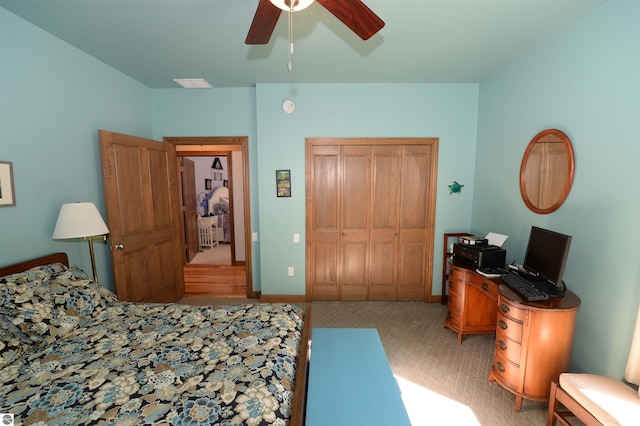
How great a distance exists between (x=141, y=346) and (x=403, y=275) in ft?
9.92

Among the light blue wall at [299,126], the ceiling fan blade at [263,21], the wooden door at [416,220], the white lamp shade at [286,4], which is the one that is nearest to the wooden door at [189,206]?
the light blue wall at [299,126]

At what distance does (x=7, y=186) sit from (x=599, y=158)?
4.25 m

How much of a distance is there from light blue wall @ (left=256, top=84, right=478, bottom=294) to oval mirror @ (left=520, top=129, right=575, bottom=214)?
0.97 meters

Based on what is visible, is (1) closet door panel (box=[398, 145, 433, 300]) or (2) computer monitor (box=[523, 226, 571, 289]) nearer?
(2) computer monitor (box=[523, 226, 571, 289])

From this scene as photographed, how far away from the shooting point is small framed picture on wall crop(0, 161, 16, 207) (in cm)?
196

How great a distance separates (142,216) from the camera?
3.08m

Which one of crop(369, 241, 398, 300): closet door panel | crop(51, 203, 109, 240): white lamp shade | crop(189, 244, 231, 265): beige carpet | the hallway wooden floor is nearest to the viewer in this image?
crop(51, 203, 109, 240): white lamp shade

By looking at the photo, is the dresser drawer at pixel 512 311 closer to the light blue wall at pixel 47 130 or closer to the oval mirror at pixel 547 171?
the oval mirror at pixel 547 171

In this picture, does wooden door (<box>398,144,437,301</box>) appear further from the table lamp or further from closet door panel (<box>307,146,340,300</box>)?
the table lamp

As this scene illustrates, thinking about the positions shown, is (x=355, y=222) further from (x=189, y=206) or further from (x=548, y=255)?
(x=189, y=206)

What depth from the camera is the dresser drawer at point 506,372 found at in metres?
1.98

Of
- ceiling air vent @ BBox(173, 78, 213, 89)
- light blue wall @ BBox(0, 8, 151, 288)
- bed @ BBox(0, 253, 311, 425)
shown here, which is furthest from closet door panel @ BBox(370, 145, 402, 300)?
light blue wall @ BBox(0, 8, 151, 288)

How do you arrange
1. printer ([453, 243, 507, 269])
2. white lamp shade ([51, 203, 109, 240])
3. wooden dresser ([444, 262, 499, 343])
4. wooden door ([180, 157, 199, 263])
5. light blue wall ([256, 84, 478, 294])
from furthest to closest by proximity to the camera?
1. wooden door ([180, 157, 199, 263])
2. light blue wall ([256, 84, 478, 294])
3. wooden dresser ([444, 262, 499, 343])
4. printer ([453, 243, 507, 269])
5. white lamp shade ([51, 203, 109, 240])

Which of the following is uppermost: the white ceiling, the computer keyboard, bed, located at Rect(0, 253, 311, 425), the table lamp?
the white ceiling
